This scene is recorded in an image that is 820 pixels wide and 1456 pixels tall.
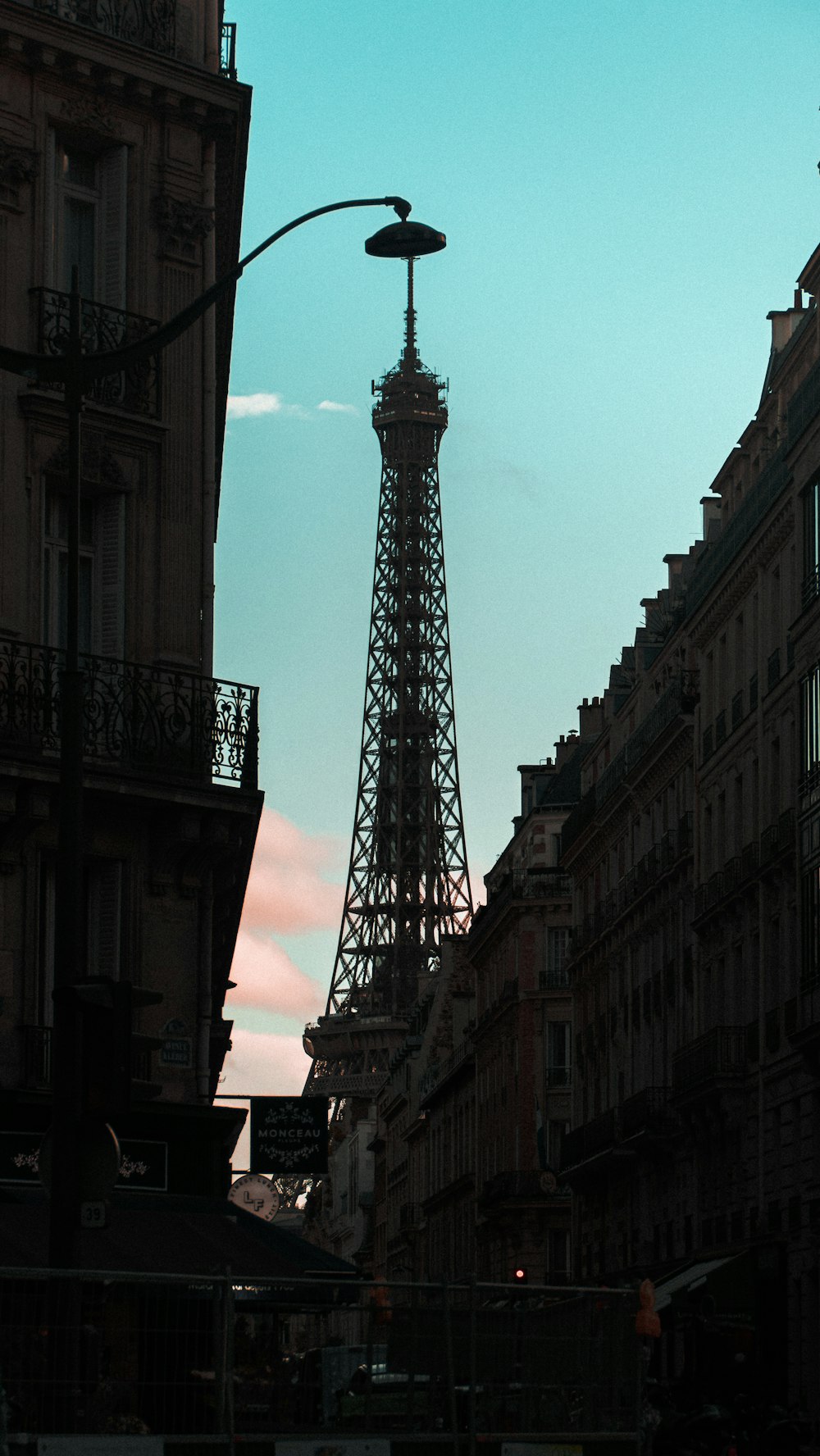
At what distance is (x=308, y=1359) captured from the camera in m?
16.7

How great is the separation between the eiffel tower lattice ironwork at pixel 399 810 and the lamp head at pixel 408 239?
543 feet

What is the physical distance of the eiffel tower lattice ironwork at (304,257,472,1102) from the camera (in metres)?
190

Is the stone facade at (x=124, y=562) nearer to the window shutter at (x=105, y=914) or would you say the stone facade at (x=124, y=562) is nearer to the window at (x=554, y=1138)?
the window shutter at (x=105, y=914)

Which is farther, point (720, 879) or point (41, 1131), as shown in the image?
point (720, 879)

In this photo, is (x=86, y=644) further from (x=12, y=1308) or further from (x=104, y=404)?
(x=12, y=1308)

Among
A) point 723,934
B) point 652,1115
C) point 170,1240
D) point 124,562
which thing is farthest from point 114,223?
point 652,1115

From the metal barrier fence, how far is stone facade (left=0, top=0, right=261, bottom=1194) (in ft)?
26.6

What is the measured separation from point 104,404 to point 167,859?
16.3ft

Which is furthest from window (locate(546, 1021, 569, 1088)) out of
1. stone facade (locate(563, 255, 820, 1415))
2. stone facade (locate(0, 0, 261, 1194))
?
stone facade (locate(0, 0, 261, 1194))

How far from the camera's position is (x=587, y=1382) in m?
17.7

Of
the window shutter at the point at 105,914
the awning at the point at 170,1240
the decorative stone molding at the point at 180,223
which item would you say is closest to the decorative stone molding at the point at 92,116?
the decorative stone molding at the point at 180,223

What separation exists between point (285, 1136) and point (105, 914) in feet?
13.6

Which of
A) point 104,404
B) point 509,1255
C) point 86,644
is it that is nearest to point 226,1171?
point 86,644

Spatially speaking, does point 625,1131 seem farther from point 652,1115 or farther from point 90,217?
point 90,217
